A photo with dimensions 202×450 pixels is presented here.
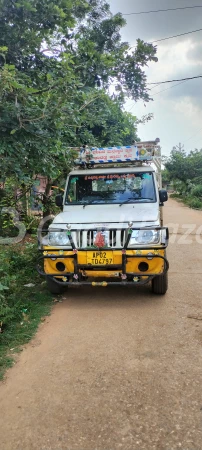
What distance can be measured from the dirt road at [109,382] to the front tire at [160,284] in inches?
8.8

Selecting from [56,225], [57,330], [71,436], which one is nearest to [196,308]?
[57,330]

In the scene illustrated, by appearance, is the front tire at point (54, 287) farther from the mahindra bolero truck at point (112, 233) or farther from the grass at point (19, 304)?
the grass at point (19, 304)

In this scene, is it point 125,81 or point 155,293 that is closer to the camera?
point 155,293

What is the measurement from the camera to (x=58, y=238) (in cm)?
462

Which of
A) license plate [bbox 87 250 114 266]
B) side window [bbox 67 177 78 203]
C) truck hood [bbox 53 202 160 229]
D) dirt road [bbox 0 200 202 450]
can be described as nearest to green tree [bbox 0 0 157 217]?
side window [bbox 67 177 78 203]

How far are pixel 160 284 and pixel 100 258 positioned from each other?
107 cm

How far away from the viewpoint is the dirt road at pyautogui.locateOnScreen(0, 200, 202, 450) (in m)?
2.23

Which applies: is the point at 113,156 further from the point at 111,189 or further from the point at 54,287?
the point at 54,287

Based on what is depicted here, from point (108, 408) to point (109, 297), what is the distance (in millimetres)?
2450

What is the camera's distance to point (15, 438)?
2.24 meters

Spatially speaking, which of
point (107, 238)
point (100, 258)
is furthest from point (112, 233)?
point (100, 258)

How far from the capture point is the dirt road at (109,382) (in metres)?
2.23

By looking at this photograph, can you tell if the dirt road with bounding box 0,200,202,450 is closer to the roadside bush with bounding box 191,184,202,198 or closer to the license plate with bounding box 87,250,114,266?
the license plate with bounding box 87,250,114,266

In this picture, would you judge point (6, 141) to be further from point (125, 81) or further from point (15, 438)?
point (125, 81)
